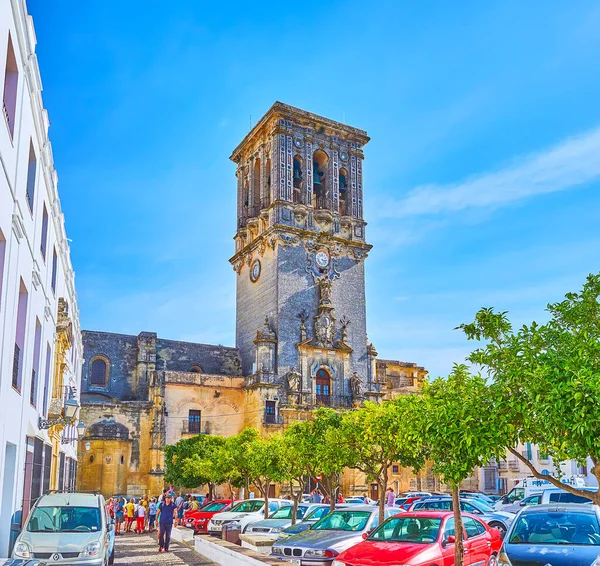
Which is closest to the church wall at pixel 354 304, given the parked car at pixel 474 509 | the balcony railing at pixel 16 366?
the parked car at pixel 474 509

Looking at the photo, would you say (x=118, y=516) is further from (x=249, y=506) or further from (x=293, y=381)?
(x=293, y=381)

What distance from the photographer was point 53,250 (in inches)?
754

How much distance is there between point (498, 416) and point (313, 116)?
4215cm

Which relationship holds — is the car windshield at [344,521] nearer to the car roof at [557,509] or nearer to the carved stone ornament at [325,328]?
the car roof at [557,509]

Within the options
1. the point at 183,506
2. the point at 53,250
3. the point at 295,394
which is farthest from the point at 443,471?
the point at 295,394

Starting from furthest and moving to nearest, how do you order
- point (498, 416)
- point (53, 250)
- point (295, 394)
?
point (295, 394), point (53, 250), point (498, 416)

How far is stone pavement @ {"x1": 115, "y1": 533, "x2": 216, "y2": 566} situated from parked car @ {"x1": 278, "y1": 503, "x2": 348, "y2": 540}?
1.82 meters

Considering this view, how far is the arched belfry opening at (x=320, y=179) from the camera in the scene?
49062 mm

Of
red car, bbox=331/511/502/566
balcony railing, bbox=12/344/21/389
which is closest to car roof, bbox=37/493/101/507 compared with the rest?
balcony railing, bbox=12/344/21/389

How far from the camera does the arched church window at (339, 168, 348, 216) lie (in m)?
49.4

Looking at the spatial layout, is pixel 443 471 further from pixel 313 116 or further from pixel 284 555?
Answer: pixel 313 116

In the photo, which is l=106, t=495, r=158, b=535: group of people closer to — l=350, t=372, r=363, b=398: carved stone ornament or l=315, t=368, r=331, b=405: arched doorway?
l=315, t=368, r=331, b=405: arched doorway

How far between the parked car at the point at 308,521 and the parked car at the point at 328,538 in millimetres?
701

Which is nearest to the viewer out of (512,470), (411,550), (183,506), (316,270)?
(411,550)
